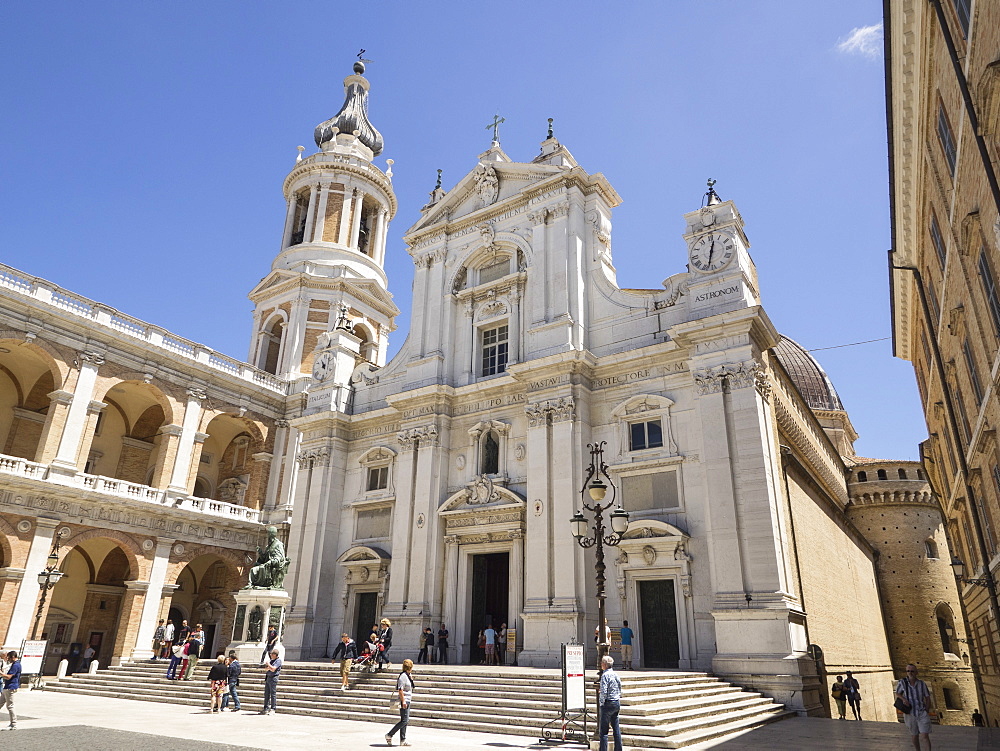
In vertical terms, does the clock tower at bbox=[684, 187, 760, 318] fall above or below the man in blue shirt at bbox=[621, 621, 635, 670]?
above

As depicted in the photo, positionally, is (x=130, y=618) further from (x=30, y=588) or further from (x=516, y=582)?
(x=516, y=582)

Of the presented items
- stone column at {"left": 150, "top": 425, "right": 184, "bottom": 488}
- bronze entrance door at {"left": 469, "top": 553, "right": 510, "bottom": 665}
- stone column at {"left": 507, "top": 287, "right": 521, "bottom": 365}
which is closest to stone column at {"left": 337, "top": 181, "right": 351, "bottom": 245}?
stone column at {"left": 150, "top": 425, "right": 184, "bottom": 488}

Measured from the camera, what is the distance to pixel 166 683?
1975cm

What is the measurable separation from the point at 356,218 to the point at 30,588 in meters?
27.0

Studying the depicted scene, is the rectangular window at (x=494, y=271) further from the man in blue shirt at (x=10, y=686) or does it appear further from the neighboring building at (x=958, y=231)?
the man in blue shirt at (x=10, y=686)

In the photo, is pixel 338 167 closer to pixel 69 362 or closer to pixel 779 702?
pixel 69 362

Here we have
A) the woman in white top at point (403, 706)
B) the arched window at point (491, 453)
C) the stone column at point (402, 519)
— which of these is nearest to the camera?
the woman in white top at point (403, 706)

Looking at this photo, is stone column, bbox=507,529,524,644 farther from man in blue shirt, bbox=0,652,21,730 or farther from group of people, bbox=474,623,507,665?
man in blue shirt, bbox=0,652,21,730

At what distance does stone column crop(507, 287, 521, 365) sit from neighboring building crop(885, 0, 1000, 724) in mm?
12597

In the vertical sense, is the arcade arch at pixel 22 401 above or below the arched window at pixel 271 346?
below

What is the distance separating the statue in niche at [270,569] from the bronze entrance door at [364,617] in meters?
4.36

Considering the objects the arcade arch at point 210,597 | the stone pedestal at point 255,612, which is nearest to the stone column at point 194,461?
the arcade arch at point 210,597

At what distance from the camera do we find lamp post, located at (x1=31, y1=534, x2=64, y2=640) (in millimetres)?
23109

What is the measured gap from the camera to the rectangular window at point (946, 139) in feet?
44.4
